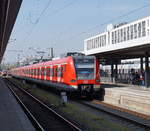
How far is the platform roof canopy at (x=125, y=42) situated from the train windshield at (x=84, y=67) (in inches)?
181

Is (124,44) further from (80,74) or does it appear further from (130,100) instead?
(130,100)

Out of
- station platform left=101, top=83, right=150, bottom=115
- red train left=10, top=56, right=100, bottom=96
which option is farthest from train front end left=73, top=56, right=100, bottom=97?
station platform left=101, top=83, right=150, bottom=115

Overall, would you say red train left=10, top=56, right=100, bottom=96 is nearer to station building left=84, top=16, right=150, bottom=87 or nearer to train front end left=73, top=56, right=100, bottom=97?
train front end left=73, top=56, right=100, bottom=97

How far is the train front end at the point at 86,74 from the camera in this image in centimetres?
2102

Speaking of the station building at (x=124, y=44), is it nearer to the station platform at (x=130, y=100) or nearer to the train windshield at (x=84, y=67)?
the train windshield at (x=84, y=67)

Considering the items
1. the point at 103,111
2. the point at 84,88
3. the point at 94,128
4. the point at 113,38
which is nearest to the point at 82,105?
the point at 84,88

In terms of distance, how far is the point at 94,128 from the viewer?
10945 mm

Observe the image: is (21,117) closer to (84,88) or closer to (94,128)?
(94,128)

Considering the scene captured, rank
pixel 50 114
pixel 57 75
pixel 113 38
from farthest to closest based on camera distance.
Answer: pixel 113 38 → pixel 57 75 → pixel 50 114

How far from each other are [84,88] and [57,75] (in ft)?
13.2

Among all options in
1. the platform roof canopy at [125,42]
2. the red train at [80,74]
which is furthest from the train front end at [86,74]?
the platform roof canopy at [125,42]

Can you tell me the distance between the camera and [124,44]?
26469 mm

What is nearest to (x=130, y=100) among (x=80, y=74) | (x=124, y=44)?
(x=80, y=74)

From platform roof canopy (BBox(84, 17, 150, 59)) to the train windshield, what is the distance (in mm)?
4602
